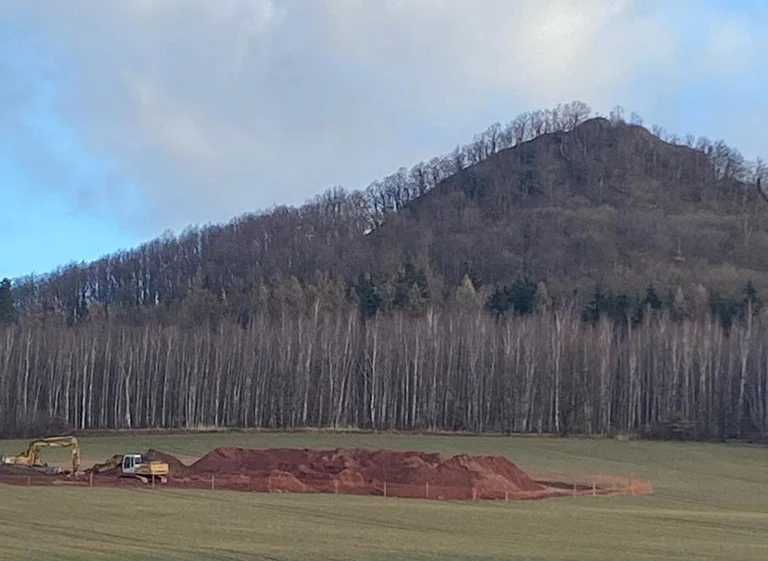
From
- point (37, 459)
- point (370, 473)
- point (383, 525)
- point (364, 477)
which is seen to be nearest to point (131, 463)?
point (37, 459)

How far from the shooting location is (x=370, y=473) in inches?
2440

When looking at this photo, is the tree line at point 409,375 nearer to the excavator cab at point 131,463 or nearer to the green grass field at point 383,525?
the green grass field at point 383,525

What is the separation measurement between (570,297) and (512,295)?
1394 centimetres

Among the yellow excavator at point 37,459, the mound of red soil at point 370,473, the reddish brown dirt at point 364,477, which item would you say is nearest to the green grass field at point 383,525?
the reddish brown dirt at point 364,477

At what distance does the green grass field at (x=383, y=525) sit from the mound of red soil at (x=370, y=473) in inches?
136

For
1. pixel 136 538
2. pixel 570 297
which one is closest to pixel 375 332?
pixel 570 297

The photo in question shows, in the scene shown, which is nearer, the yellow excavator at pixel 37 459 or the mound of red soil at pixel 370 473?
the mound of red soil at pixel 370 473

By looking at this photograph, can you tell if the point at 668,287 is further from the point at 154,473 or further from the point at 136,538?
the point at 136,538

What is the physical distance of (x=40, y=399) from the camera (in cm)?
11494

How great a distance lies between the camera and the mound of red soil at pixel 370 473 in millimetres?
57906

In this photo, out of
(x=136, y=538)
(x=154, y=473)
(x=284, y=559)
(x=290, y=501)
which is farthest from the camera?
(x=154, y=473)

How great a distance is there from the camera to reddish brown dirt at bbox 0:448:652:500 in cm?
5788

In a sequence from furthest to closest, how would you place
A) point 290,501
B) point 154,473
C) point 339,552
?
point 154,473, point 290,501, point 339,552

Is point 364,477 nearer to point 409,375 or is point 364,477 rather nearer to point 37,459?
point 37,459
